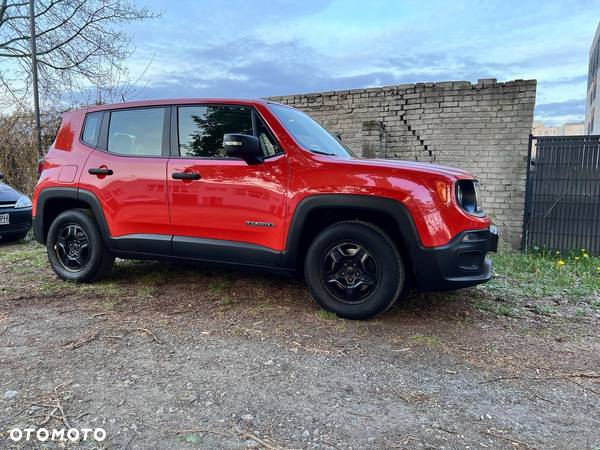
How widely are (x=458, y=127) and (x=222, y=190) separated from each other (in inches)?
203

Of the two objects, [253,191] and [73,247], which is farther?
[73,247]

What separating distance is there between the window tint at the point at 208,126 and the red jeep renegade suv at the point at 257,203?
0.01 metres

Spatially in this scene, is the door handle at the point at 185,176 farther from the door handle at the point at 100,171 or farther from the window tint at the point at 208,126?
the door handle at the point at 100,171

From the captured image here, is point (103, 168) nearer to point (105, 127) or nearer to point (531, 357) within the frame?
point (105, 127)

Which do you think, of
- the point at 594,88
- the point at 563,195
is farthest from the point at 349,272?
the point at 594,88

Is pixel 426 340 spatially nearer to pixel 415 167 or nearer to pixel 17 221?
pixel 415 167

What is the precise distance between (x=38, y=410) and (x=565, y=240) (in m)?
7.21

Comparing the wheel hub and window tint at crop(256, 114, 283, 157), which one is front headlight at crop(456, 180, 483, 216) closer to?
window tint at crop(256, 114, 283, 157)

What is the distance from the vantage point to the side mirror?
10.8ft

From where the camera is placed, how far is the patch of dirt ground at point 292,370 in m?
1.99

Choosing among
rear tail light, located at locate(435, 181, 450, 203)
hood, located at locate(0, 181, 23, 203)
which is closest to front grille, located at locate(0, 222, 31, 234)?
hood, located at locate(0, 181, 23, 203)

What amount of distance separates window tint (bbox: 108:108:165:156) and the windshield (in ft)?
3.72

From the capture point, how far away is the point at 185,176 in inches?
146

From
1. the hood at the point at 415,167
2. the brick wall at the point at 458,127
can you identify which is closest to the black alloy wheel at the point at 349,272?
the hood at the point at 415,167
